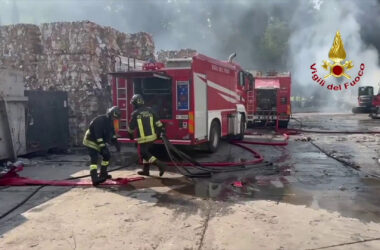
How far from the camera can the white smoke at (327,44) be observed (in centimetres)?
3594

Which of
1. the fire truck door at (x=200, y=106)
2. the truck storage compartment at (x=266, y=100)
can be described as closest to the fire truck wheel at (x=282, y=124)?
the truck storage compartment at (x=266, y=100)

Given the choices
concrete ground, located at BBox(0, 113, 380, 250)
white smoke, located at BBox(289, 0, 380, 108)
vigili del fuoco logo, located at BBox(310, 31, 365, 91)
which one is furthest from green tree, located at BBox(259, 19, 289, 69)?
concrete ground, located at BBox(0, 113, 380, 250)

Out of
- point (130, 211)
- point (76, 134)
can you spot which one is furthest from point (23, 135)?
point (130, 211)

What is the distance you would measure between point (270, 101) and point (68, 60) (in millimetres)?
10521

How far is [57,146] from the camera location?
9.96m

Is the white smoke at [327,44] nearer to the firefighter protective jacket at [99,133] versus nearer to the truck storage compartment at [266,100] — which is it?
the truck storage compartment at [266,100]

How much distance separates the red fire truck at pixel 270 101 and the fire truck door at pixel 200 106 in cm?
863

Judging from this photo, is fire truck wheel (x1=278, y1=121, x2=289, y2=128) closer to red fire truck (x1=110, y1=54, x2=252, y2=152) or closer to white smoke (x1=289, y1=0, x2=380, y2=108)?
red fire truck (x1=110, y1=54, x2=252, y2=152)

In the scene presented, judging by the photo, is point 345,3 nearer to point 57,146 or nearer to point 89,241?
point 57,146

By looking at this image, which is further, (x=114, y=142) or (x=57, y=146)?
(x=57, y=146)

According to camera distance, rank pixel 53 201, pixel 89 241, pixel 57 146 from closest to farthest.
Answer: pixel 89 241, pixel 53 201, pixel 57 146

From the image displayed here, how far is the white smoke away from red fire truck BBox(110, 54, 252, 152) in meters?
30.6

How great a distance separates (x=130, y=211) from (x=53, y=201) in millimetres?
1366

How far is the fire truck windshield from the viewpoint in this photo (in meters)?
9.08
